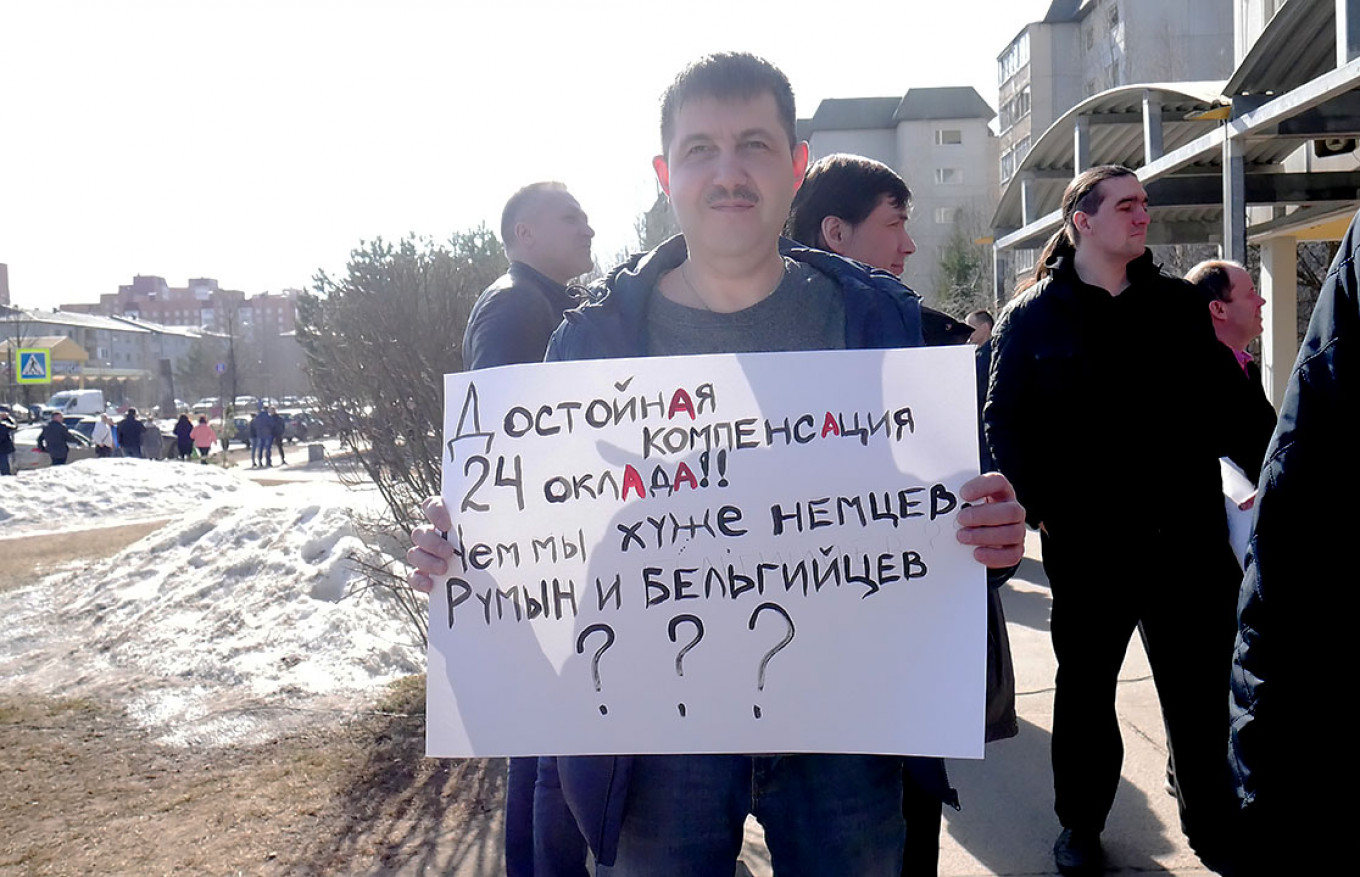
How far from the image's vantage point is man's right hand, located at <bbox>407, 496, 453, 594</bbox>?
174 centimetres

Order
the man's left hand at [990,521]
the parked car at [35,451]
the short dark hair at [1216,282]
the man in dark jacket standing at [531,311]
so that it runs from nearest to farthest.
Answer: the man's left hand at [990,521] < the man in dark jacket standing at [531,311] < the short dark hair at [1216,282] < the parked car at [35,451]

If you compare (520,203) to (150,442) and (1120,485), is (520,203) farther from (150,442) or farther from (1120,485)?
(150,442)

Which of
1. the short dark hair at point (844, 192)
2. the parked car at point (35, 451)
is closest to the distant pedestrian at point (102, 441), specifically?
the parked car at point (35, 451)

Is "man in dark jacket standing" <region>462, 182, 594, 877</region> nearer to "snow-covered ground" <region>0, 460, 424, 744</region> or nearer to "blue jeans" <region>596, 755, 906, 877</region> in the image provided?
"blue jeans" <region>596, 755, 906, 877</region>

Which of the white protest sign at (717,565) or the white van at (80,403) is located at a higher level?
the white van at (80,403)

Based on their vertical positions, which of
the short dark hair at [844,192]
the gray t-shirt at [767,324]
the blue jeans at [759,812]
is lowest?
the blue jeans at [759,812]

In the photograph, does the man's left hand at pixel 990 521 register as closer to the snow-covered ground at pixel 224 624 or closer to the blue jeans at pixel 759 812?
the blue jeans at pixel 759 812

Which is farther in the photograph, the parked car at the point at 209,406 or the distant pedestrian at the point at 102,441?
the parked car at the point at 209,406

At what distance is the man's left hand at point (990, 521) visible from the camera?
1649 mm

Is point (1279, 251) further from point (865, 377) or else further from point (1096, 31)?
point (1096, 31)

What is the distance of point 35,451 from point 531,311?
27349 mm

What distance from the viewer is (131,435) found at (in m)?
22.9

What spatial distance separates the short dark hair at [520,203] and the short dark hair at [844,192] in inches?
39.0

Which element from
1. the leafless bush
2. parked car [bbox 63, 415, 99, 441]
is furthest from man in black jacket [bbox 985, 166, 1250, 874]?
parked car [bbox 63, 415, 99, 441]
